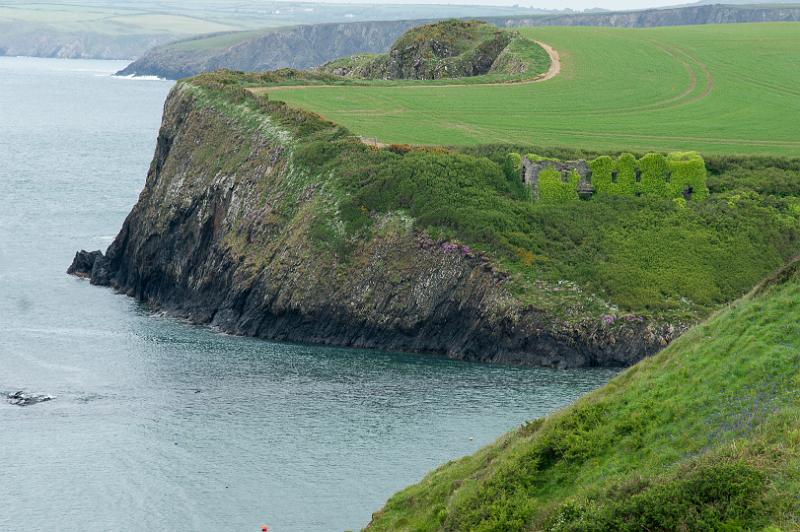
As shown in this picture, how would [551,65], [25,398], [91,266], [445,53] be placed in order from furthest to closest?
[445,53]
[551,65]
[91,266]
[25,398]

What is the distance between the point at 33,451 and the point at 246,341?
77.6ft

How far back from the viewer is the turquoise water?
56.1m

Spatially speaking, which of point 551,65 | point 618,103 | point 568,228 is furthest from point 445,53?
point 568,228

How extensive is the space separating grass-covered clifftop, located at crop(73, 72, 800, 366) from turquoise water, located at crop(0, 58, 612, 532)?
3095 millimetres

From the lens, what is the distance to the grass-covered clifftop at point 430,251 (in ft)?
265

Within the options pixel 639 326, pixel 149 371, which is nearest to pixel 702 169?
pixel 639 326

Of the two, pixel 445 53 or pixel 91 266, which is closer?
pixel 91 266

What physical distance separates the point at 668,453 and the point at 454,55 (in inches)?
4493

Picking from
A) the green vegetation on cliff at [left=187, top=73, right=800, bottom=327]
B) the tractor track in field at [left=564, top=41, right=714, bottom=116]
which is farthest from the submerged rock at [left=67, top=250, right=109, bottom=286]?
the tractor track in field at [left=564, top=41, right=714, bottom=116]

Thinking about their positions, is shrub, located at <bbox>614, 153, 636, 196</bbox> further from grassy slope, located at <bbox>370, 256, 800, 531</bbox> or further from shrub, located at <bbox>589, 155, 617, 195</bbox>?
grassy slope, located at <bbox>370, 256, 800, 531</bbox>

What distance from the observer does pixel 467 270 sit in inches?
3285

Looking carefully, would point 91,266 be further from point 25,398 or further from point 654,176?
point 654,176

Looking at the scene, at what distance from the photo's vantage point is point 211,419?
6769 cm

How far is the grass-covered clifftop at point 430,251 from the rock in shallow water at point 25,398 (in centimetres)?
1811
